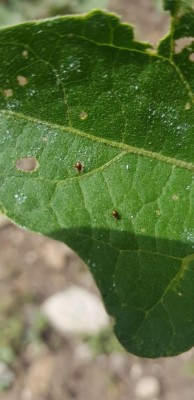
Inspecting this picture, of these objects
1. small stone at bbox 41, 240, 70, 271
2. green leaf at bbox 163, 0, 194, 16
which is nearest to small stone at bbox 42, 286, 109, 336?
small stone at bbox 41, 240, 70, 271

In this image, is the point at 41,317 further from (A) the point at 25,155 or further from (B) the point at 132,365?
(A) the point at 25,155

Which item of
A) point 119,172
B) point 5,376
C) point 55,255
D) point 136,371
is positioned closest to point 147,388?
point 136,371

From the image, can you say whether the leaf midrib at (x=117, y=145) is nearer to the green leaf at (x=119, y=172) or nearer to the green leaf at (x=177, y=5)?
the green leaf at (x=119, y=172)

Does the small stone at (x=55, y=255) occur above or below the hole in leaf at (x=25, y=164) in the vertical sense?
below

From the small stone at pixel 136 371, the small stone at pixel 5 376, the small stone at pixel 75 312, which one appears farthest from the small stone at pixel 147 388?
the small stone at pixel 5 376

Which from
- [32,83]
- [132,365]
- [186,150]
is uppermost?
[32,83]

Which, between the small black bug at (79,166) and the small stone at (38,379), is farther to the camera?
the small stone at (38,379)

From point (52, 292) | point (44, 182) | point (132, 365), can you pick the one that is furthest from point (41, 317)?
point (44, 182)
